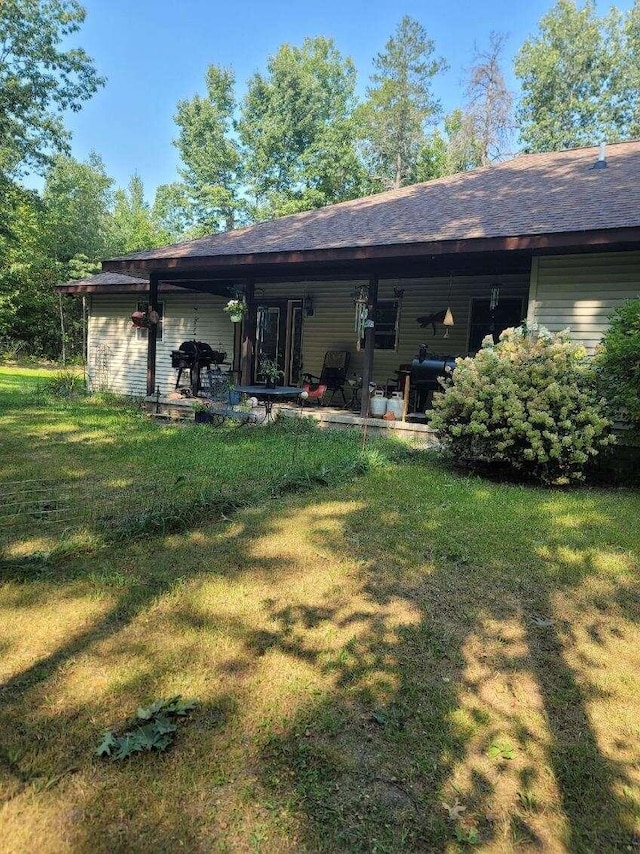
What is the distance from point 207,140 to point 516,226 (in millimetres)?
28675

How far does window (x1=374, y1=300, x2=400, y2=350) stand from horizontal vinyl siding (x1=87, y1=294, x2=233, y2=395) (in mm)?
3622

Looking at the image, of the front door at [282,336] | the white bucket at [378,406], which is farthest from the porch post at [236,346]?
the white bucket at [378,406]

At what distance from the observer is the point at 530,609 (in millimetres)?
2795

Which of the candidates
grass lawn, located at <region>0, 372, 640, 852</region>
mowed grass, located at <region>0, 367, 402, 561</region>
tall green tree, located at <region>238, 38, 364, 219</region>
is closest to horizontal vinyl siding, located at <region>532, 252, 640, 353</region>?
mowed grass, located at <region>0, 367, 402, 561</region>

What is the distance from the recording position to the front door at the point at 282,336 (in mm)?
Answer: 11859

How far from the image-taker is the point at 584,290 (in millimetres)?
6582

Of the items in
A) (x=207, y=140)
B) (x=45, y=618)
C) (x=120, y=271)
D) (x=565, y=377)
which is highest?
(x=207, y=140)

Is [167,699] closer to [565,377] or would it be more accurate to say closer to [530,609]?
[530,609]

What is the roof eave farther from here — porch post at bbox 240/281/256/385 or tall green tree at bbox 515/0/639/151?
tall green tree at bbox 515/0/639/151

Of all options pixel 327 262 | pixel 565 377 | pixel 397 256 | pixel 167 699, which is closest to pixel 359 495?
pixel 565 377

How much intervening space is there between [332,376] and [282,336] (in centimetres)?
219

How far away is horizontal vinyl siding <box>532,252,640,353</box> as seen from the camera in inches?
251

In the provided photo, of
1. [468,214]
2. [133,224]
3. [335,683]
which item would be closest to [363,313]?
[468,214]

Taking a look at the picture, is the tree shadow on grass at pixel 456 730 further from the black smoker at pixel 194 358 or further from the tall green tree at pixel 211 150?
the tall green tree at pixel 211 150
